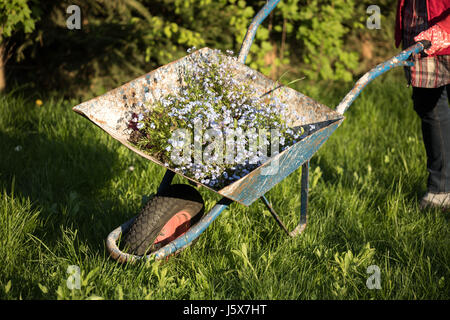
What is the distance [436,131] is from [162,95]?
5.55 feet

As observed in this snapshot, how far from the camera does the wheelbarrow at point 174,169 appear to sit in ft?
5.76

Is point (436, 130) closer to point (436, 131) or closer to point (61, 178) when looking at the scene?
point (436, 131)

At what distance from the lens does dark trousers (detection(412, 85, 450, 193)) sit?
2.67 m

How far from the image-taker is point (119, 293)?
171cm

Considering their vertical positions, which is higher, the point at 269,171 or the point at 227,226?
the point at 269,171

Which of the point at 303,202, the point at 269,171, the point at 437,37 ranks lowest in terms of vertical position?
the point at 303,202

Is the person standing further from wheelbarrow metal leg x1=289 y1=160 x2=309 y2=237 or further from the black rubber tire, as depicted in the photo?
the black rubber tire

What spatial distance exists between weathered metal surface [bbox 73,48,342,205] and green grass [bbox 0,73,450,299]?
1.71 feet

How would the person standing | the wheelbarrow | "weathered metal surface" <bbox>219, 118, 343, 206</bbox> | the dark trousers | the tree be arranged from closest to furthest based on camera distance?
"weathered metal surface" <bbox>219, 118, 343, 206</bbox> → the wheelbarrow → the person standing → the dark trousers → the tree

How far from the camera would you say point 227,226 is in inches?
90.6

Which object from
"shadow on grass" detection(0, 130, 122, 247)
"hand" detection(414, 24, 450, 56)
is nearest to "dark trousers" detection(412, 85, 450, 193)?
"hand" detection(414, 24, 450, 56)

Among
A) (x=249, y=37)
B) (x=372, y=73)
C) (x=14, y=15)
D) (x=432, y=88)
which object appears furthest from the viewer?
(x=14, y=15)

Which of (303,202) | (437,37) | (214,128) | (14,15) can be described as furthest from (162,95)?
(14,15)

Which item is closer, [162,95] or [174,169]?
[174,169]
